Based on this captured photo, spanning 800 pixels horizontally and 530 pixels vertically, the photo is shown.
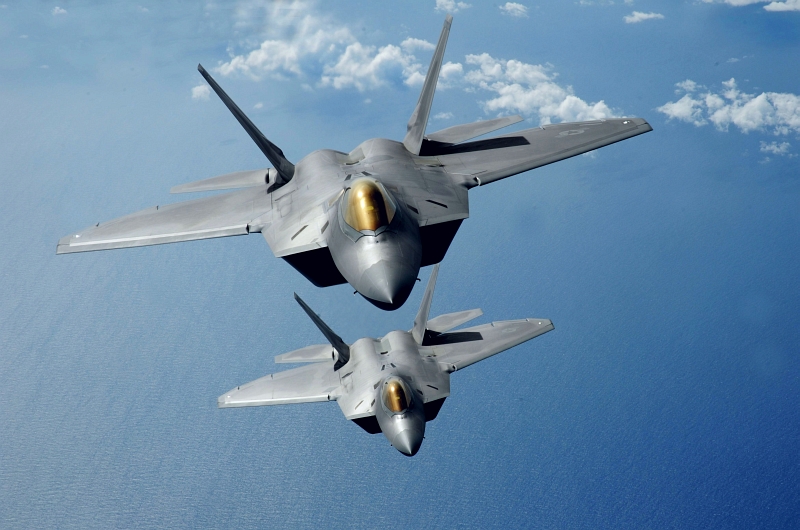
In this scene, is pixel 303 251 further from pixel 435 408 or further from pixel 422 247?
pixel 435 408

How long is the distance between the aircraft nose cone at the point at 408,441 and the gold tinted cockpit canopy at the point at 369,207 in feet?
38.3

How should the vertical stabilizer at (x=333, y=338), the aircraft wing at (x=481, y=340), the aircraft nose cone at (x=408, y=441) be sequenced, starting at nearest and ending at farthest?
1. the vertical stabilizer at (x=333, y=338)
2. the aircraft nose cone at (x=408, y=441)
3. the aircraft wing at (x=481, y=340)

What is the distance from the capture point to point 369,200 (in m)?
17.5

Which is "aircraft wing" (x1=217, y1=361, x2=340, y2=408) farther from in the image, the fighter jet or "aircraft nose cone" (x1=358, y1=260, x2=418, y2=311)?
"aircraft nose cone" (x1=358, y1=260, x2=418, y2=311)

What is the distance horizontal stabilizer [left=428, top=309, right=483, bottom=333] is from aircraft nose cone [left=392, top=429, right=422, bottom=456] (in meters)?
6.32

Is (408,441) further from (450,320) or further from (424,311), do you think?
(450,320)

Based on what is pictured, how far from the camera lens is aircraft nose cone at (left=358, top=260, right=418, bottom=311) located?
1662cm

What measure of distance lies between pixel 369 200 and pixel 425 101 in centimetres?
506

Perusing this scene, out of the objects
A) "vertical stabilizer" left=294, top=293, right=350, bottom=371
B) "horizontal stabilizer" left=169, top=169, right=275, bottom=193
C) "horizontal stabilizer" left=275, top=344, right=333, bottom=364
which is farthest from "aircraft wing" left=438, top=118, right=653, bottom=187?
"horizontal stabilizer" left=275, top=344, right=333, bottom=364

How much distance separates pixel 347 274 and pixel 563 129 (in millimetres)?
10113

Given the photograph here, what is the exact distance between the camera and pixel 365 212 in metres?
17.5

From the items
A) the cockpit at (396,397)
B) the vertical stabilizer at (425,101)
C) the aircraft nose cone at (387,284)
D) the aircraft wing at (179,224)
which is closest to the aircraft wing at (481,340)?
the cockpit at (396,397)

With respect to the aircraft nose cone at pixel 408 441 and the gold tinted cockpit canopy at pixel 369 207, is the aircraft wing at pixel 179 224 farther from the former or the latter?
the aircraft nose cone at pixel 408 441

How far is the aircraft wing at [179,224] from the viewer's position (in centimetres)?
2000
